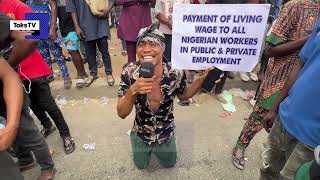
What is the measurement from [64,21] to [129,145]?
2187 mm

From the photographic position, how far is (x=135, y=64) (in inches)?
105

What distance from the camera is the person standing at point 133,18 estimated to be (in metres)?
4.30

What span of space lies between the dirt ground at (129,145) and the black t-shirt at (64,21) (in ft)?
2.93

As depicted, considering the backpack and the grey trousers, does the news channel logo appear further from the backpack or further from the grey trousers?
the backpack

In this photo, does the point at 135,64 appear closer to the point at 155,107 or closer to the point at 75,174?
the point at 155,107

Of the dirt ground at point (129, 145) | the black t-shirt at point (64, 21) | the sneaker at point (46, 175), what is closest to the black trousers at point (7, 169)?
the sneaker at point (46, 175)

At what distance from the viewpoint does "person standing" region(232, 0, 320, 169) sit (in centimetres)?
215

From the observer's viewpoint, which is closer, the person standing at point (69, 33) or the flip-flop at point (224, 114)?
the flip-flop at point (224, 114)

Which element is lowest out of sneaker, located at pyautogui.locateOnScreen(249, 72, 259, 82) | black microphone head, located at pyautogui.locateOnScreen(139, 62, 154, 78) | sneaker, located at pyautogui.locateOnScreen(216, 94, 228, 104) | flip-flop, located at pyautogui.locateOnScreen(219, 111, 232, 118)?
Answer: flip-flop, located at pyautogui.locateOnScreen(219, 111, 232, 118)

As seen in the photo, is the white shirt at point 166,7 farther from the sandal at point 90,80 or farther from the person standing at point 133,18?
the sandal at point 90,80

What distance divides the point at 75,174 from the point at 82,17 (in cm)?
228

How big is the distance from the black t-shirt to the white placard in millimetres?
2171

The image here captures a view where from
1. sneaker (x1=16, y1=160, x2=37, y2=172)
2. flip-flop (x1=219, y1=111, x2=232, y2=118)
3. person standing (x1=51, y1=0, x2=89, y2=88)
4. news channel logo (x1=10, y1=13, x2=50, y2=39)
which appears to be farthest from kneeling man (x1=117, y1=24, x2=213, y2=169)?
person standing (x1=51, y1=0, x2=89, y2=88)

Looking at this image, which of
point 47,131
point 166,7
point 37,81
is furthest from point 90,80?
point 37,81
